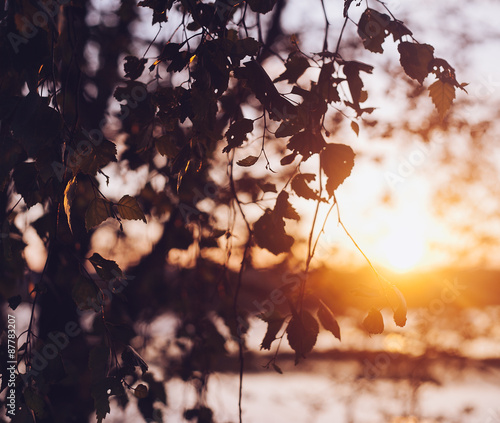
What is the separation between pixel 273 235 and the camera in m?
1.07

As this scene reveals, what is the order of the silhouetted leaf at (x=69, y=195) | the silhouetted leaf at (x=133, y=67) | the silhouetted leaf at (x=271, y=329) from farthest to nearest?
the silhouetted leaf at (x=133, y=67) → the silhouetted leaf at (x=271, y=329) → the silhouetted leaf at (x=69, y=195)

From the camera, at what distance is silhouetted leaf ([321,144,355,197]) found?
949 millimetres

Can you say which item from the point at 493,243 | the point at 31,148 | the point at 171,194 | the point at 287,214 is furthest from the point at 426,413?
the point at 31,148

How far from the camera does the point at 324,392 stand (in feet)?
21.5

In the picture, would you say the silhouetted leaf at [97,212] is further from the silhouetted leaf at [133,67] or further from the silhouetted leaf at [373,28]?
the silhouetted leaf at [373,28]

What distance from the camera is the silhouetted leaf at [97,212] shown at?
0.97m

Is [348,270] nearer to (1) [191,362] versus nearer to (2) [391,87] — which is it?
(2) [391,87]

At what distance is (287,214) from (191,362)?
1.69 metres

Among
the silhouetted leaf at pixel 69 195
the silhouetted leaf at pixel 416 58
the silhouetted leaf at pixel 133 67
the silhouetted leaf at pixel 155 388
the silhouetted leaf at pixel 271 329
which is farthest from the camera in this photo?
the silhouetted leaf at pixel 155 388

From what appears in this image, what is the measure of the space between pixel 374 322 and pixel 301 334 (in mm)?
151

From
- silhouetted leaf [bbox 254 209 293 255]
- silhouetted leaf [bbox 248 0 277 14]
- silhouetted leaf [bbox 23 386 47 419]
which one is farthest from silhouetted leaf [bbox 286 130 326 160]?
silhouetted leaf [bbox 23 386 47 419]

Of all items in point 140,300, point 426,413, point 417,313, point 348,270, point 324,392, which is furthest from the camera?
point 324,392

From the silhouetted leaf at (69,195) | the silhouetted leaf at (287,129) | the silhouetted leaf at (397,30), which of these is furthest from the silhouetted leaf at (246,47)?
the silhouetted leaf at (69,195)

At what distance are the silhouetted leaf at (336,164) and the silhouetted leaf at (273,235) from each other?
0.50ft
